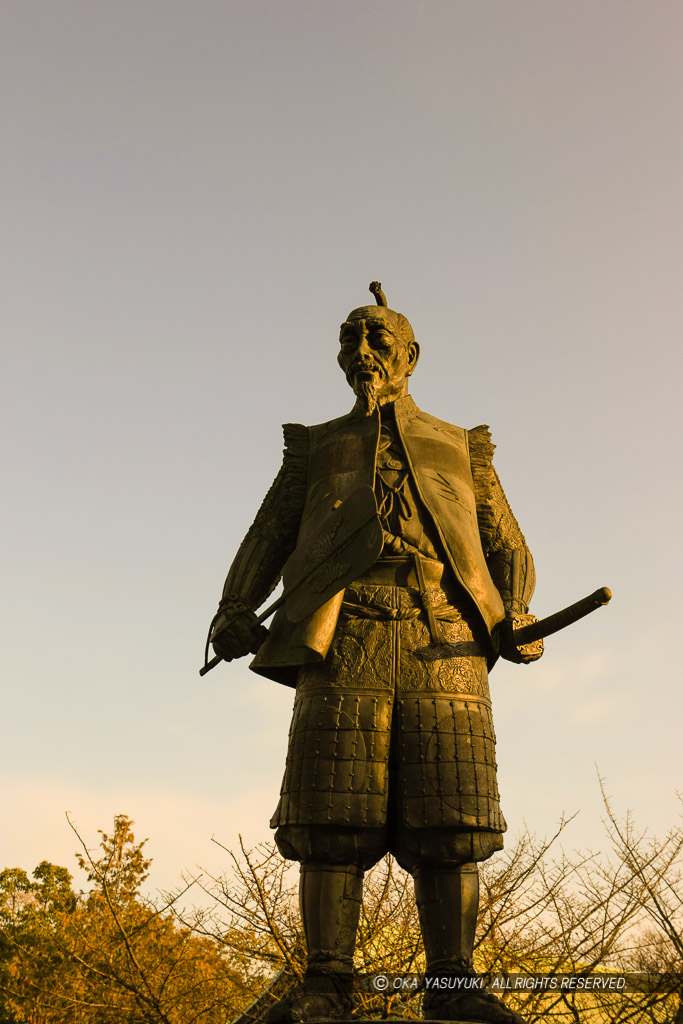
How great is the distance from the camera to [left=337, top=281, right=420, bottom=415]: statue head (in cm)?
463

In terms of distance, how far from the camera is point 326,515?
4.29 meters

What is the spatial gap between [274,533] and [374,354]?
102 cm

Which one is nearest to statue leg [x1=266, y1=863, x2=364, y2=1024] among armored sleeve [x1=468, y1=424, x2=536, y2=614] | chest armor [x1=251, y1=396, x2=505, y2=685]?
chest armor [x1=251, y1=396, x2=505, y2=685]

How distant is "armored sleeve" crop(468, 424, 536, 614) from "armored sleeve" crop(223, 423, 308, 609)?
88 cm

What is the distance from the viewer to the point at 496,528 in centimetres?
464

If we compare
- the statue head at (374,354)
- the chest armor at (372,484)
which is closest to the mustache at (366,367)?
the statue head at (374,354)

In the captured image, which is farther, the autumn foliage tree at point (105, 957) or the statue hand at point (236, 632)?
the autumn foliage tree at point (105, 957)

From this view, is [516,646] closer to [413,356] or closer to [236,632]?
[236,632]

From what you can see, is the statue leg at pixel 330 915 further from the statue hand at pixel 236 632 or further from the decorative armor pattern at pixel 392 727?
Answer: the statue hand at pixel 236 632

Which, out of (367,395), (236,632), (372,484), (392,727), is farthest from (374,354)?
(392,727)

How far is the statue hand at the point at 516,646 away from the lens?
418 centimetres

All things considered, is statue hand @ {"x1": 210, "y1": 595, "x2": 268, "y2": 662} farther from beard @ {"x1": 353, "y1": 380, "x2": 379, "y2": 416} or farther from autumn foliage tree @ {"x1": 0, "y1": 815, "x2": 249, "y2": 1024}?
autumn foliage tree @ {"x1": 0, "y1": 815, "x2": 249, "y2": 1024}

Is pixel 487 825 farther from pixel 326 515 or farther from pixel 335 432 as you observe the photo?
pixel 335 432

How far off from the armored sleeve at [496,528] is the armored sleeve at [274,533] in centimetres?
88
